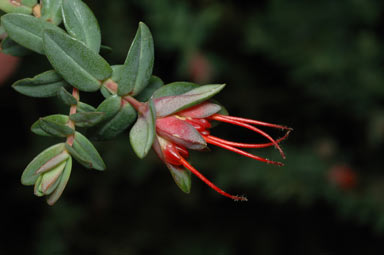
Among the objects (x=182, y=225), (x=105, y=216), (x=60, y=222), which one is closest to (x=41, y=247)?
(x=60, y=222)

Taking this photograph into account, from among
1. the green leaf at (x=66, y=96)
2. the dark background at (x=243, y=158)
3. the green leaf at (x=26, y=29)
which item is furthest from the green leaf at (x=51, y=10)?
the dark background at (x=243, y=158)

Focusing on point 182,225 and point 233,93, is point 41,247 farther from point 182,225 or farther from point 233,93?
point 233,93

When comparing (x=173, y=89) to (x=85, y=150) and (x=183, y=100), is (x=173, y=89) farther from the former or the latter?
(x=85, y=150)

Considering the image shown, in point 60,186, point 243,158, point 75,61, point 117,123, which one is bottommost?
point 243,158

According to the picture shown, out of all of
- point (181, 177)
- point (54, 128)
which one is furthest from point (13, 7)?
point (181, 177)

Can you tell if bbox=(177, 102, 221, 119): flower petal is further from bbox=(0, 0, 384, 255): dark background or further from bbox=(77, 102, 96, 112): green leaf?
bbox=(0, 0, 384, 255): dark background
